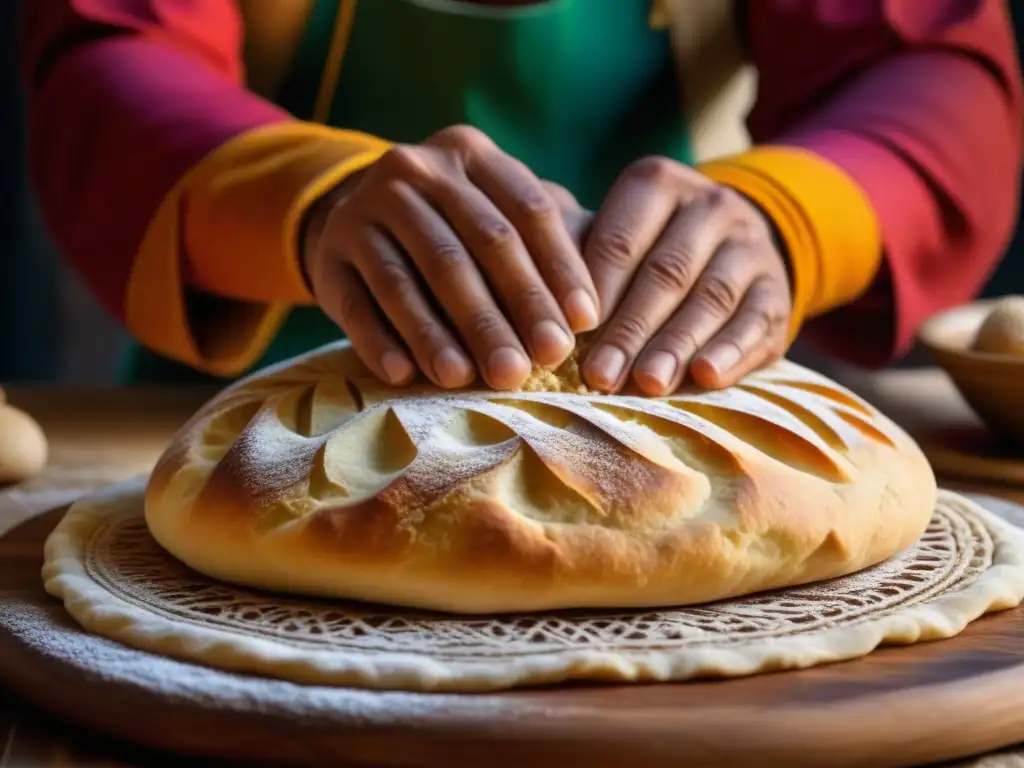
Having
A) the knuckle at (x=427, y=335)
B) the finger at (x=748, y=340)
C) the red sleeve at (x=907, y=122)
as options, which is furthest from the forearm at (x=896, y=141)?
the knuckle at (x=427, y=335)

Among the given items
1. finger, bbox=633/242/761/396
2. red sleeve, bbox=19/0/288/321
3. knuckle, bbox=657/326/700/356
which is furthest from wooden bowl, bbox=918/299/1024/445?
red sleeve, bbox=19/0/288/321

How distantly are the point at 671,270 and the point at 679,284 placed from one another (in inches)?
0.6

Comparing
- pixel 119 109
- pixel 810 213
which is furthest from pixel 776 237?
pixel 119 109

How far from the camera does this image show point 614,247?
1.09 meters

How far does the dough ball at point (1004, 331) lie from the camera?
1420 mm

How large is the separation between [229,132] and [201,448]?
524mm

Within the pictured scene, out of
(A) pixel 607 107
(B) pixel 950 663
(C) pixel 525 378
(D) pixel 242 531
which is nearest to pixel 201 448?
(D) pixel 242 531

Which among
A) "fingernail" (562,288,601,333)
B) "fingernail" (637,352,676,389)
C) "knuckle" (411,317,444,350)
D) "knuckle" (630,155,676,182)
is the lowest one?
"knuckle" (411,317,444,350)

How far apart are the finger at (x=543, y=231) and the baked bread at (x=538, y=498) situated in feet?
0.20

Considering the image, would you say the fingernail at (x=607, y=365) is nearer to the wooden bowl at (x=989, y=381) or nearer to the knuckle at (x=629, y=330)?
the knuckle at (x=629, y=330)

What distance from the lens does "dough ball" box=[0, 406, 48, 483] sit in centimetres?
131

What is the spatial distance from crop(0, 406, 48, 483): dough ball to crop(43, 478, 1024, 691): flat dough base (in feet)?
1.21

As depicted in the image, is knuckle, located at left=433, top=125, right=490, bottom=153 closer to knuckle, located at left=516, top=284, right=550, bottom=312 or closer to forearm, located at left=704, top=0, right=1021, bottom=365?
knuckle, located at left=516, top=284, right=550, bottom=312

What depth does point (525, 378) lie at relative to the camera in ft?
3.22
